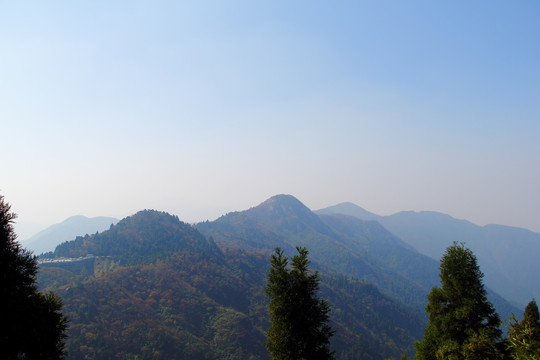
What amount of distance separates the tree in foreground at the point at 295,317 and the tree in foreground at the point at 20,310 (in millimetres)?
11028

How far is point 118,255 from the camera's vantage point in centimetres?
15575

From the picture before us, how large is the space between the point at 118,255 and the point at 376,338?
512 ft

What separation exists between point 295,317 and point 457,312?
991 centimetres

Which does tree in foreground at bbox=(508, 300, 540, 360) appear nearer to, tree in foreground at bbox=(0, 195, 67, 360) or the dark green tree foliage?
the dark green tree foliage

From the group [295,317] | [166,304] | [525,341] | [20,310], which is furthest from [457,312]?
[166,304]

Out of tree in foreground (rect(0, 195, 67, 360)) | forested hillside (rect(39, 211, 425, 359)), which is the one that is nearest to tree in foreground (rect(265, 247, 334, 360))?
tree in foreground (rect(0, 195, 67, 360))

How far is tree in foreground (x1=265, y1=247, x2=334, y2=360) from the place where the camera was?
631 inches

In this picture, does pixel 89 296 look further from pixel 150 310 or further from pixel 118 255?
pixel 118 255

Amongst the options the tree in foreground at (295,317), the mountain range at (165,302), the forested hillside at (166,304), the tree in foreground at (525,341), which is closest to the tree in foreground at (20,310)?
the tree in foreground at (295,317)

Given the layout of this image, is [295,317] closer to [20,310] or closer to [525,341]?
[525,341]

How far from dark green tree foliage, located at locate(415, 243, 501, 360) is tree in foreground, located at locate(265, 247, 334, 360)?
278 inches

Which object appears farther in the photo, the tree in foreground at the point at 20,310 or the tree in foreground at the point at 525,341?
the tree in foreground at the point at 20,310

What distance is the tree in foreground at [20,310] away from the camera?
12.6 m

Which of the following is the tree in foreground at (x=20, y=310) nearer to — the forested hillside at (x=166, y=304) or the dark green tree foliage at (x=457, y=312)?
the dark green tree foliage at (x=457, y=312)
